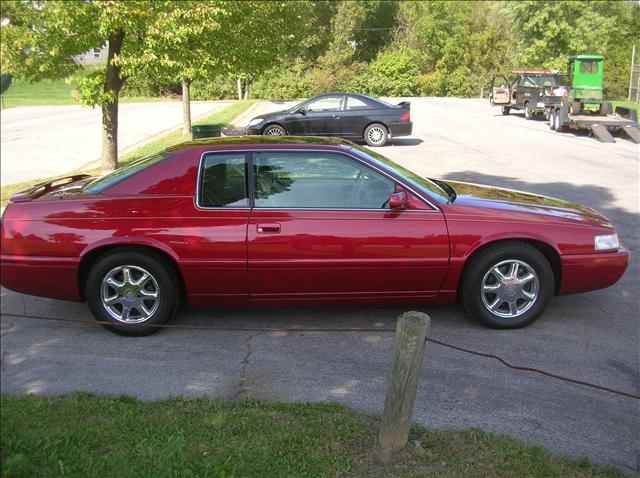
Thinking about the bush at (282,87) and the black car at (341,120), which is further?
the bush at (282,87)

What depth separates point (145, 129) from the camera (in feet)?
78.8

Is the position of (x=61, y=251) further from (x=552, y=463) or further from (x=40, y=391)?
(x=552, y=463)

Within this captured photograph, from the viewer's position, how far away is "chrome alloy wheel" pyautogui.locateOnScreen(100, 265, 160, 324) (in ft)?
15.7

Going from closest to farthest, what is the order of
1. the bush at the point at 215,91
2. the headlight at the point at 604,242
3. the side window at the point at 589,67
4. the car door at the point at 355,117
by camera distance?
the headlight at the point at 604,242, the car door at the point at 355,117, the side window at the point at 589,67, the bush at the point at 215,91

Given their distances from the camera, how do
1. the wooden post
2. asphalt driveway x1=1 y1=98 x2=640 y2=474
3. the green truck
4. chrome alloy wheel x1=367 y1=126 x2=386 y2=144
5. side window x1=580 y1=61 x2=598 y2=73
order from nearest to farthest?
the wooden post → asphalt driveway x1=1 y1=98 x2=640 y2=474 → chrome alloy wheel x1=367 y1=126 x2=386 y2=144 → the green truck → side window x1=580 y1=61 x2=598 y2=73

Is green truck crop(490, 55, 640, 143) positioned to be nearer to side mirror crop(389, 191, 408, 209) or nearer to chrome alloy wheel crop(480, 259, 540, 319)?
chrome alloy wheel crop(480, 259, 540, 319)

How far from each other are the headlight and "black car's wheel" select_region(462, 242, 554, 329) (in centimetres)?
42

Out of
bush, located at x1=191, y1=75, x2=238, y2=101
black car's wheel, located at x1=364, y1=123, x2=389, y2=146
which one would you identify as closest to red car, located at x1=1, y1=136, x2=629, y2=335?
black car's wheel, located at x1=364, y1=123, x2=389, y2=146

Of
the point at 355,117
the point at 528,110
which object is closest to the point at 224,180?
the point at 355,117

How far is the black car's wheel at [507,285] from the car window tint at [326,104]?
41.7 feet

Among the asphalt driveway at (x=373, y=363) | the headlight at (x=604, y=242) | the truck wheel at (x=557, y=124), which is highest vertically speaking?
the truck wheel at (x=557, y=124)

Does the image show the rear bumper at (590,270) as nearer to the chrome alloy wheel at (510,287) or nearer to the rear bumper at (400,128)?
the chrome alloy wheel at (510,287)

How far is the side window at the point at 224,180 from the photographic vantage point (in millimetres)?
4824

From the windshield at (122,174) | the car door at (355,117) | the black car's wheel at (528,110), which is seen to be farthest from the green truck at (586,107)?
the windshield at (122,174)
